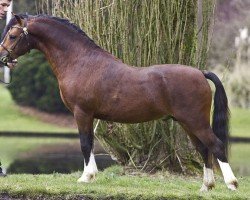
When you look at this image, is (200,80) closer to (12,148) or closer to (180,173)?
(180,173)

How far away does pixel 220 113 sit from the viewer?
7.18m

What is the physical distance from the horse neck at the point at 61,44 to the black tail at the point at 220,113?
55.8 inches

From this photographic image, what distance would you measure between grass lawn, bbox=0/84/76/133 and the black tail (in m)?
16.6

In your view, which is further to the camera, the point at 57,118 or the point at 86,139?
the point at 57,118

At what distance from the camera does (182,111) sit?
6883 mm

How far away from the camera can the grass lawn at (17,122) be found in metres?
23.9

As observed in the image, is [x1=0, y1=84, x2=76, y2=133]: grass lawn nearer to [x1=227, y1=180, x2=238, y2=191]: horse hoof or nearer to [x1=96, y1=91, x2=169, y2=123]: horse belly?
[x1=96, y1=91, x2=169, y2=123]: horse belly

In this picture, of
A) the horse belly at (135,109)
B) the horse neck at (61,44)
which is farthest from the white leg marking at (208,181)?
the horse neck at (61,44)

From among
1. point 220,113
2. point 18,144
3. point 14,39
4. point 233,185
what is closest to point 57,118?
point 18,144

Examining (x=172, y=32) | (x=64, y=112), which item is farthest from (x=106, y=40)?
(x=64, y=112)

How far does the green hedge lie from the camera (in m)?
23.2

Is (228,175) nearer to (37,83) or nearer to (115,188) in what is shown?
(115,188)

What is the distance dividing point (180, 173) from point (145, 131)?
0.82 metres

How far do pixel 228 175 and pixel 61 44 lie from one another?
7.88 feet
